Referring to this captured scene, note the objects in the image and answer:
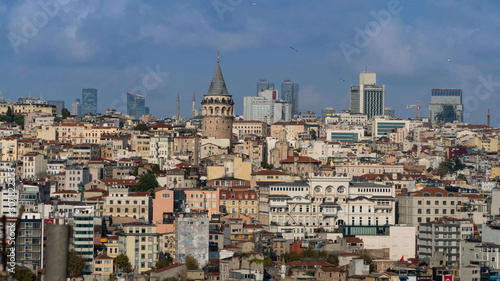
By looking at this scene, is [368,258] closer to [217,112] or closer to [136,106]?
[217,112]

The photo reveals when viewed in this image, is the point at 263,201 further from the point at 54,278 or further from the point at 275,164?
the point at 54,278

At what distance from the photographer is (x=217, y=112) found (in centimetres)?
8919

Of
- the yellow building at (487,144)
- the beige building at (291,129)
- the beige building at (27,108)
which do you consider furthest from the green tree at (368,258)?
the yellow building at (487,144)

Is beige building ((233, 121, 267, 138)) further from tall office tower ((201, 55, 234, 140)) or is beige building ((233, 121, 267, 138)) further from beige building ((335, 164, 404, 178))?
beige building ((335, 164, 404, 178))

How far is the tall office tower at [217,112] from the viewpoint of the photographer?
8900 cm

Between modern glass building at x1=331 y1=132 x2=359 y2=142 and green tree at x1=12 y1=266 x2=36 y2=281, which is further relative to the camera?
modern glass building at x1=331 y1=132 x2=359 y2=142

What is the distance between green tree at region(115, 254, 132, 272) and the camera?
53503mm

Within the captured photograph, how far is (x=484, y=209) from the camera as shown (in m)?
71.2

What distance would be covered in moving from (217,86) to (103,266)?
39.0m

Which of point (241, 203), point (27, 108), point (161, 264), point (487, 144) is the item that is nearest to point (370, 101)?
point (487, 144)

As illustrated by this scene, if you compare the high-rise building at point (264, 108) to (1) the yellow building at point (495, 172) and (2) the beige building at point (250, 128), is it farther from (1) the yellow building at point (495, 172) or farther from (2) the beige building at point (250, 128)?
(1) the yellow building at point (495, 172)

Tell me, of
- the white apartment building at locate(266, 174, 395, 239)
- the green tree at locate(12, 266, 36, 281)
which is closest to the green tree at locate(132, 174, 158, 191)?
the white apartment building at locate(266, 174, 395, 239)


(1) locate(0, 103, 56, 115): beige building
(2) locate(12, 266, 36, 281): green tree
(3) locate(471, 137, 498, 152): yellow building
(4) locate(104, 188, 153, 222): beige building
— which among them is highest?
(1) locate(0, 103, 56, 115): beige building

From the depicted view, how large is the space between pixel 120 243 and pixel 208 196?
12340 millimetres
